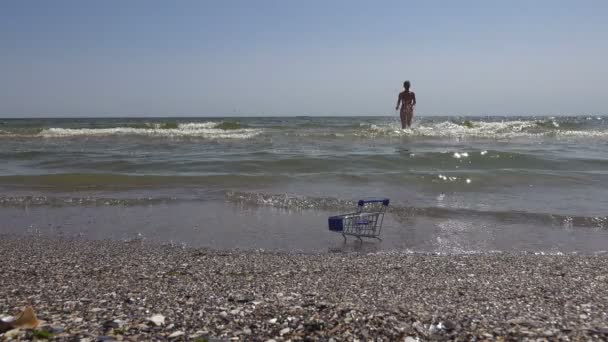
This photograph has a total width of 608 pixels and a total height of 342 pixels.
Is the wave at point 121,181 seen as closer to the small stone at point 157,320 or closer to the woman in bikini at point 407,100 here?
the woman in bikini at point 407,100

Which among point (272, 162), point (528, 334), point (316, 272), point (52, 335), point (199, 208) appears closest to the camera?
point (52, 335)

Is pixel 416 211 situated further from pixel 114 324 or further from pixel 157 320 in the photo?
pixel 114 324

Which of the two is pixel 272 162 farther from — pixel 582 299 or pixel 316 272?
pixel 582 299

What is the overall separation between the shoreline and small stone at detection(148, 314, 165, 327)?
35 millimetres

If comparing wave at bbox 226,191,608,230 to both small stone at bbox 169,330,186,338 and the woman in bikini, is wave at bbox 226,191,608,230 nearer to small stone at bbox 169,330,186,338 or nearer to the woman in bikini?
small stone at bbox 169,330,186,338

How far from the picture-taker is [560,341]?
10.1ft

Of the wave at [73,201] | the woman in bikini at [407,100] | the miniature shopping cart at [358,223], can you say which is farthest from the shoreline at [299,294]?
the woman in bikini at [407,100]

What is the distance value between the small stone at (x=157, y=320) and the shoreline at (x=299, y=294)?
35 millimetres

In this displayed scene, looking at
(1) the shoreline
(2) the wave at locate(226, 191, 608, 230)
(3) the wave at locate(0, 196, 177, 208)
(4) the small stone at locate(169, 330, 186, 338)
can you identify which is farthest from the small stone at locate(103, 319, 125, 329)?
(3) the wave at locate(0, 196, 177, 208)

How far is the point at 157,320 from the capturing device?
3371 mm

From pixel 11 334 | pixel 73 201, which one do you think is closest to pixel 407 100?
pixel 73 201

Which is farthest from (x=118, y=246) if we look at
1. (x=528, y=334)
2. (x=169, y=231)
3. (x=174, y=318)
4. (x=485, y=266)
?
(x=528, y=334)

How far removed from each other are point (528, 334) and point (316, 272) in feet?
7.81

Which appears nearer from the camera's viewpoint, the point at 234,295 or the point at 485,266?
the point at 234,295
